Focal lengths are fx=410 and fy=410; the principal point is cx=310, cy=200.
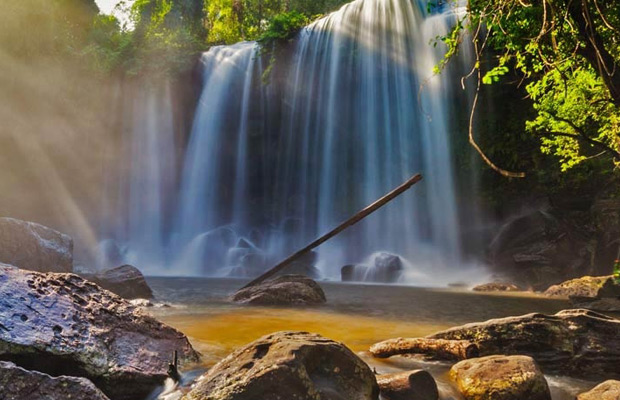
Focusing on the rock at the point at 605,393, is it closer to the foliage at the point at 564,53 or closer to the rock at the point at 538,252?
the foliage at the point at 564,53

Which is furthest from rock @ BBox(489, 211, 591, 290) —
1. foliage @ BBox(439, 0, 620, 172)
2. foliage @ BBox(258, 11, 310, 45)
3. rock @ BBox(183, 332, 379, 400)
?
foliage @ BBox(258, 11, 310, 45)

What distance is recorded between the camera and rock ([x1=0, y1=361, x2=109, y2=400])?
104 inches

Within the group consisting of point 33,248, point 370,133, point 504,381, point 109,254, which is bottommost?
point 504,381

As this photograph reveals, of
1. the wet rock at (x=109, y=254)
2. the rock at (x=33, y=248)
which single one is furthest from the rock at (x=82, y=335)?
the wet rock at (x=109, y=254)

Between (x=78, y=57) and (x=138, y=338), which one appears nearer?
(x=138, y=338)

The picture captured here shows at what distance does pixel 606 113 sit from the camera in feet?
28.0

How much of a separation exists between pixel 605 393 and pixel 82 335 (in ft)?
14.6

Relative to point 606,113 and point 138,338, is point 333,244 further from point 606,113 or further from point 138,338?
point 138,338

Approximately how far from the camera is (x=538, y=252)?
51.1 ft

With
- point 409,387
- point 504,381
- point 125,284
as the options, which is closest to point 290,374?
point 409,387

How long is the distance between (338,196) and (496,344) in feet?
63.9

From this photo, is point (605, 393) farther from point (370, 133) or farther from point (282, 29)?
point (282, 29)

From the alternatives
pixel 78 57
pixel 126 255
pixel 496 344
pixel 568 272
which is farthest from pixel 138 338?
pixel 78 57

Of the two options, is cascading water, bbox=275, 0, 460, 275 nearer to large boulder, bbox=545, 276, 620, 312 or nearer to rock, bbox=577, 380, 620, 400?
large boulder, bbox=545, 276, 620, 312
